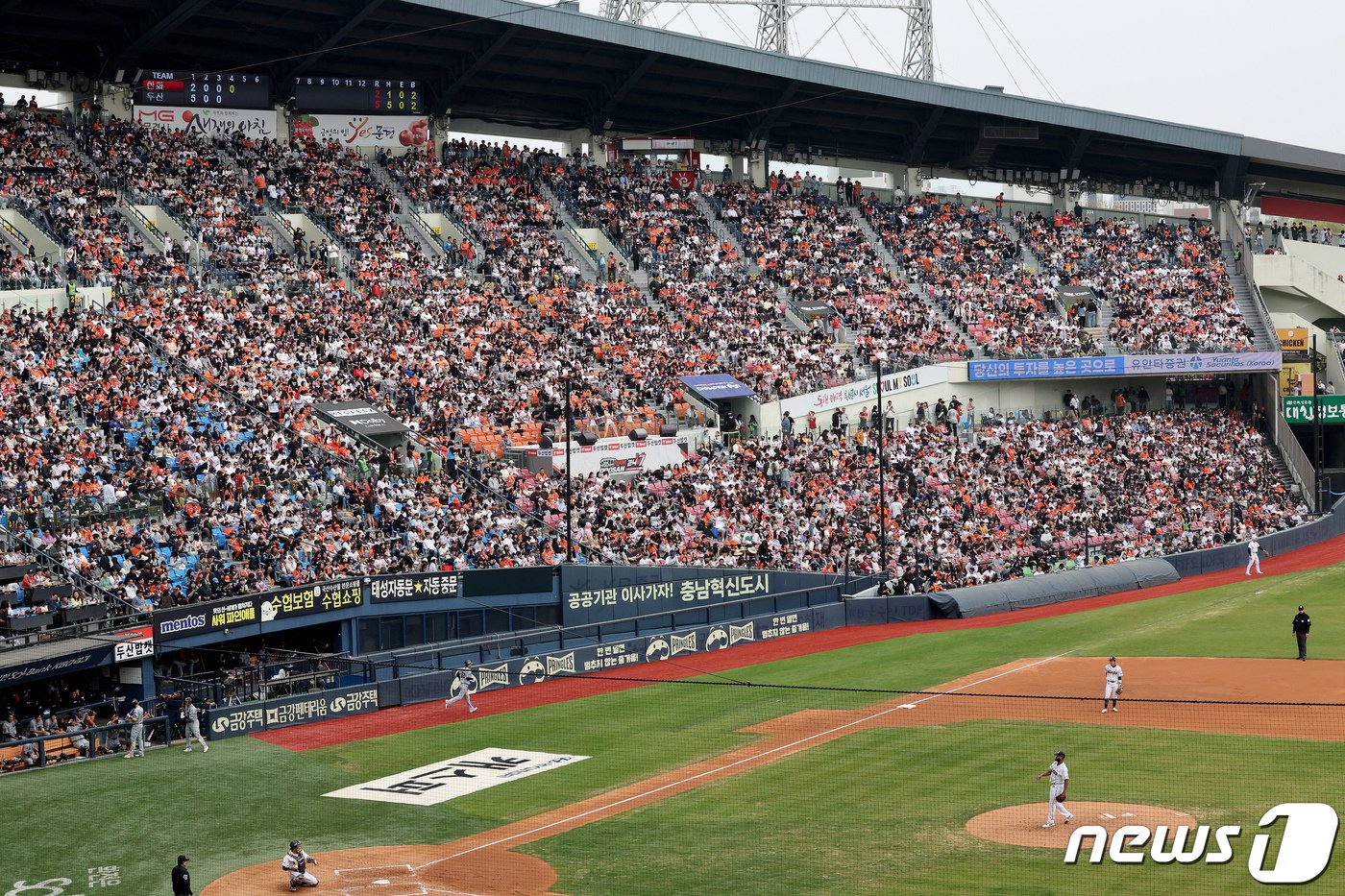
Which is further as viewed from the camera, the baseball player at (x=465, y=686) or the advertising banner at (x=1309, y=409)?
the advertising banner at (x=1309, y=409)

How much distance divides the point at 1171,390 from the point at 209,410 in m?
38.6

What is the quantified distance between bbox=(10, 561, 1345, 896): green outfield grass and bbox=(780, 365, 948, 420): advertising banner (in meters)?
18.2

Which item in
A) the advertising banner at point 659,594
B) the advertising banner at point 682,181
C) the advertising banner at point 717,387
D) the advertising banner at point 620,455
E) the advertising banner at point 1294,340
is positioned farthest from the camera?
the advertising banner at point 1294,340

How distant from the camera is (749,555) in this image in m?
43.4

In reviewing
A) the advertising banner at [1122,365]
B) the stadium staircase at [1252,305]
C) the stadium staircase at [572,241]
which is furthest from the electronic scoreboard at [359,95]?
the stadium staircase at [1252,305]

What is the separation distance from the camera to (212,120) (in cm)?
5441

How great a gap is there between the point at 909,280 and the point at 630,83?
13696 millimetres

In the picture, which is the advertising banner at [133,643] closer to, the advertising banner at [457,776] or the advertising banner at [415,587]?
the advertising banner at [415,587]

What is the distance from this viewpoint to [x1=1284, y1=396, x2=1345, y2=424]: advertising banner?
5931cm

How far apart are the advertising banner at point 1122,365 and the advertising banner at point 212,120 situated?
27221 millimetres

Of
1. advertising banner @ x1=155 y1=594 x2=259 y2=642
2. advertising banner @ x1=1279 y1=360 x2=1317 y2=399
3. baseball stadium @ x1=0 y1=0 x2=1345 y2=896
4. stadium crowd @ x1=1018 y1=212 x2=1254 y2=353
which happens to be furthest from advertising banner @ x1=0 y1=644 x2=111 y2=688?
advertising banner @ x1=1279 y1=360 x2=1317 y2=399

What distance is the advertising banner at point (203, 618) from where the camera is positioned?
32.2 meters

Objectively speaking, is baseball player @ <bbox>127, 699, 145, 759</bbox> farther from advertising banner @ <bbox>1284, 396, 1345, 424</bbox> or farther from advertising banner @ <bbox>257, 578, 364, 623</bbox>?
advertising banner @ <bbox>1284, 396, 1345, 424</bbox>

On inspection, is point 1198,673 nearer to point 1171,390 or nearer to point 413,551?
point 413,551
